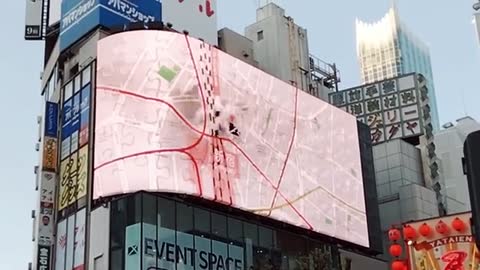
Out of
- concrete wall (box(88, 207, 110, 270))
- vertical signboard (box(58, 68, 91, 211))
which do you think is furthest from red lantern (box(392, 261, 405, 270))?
vertical signboard (box(58, 68, 91, 211))

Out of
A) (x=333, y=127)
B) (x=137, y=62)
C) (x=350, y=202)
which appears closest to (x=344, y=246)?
(x=350, y=202)

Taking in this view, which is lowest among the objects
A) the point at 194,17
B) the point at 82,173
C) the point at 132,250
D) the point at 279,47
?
the point at 132,250

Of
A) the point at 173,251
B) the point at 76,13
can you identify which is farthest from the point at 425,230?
the point at 76,13

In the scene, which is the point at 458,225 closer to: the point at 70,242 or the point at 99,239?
the point at 99,239

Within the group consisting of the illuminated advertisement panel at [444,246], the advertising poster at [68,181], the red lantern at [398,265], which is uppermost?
the advertising poster at [68,181]

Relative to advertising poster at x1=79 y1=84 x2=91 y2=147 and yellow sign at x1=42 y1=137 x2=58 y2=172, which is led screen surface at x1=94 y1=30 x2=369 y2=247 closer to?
advertising poster at x1=79 y1=84 x2=91 y2=147

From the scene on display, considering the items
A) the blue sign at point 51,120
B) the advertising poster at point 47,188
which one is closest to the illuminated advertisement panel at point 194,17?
the blue sign at point 51,120

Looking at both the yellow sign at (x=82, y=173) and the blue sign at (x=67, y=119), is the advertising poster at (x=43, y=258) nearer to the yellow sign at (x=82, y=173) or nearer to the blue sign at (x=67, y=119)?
the yellow sign at (x=82, y=173)
